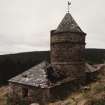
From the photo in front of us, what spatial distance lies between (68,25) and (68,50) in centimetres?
226

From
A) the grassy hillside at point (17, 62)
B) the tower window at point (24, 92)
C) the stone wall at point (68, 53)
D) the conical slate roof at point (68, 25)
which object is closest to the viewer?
the tower window at point (24, 92)

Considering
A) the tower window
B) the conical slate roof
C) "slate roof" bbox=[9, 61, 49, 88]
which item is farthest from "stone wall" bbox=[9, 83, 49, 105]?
the conical slate roof

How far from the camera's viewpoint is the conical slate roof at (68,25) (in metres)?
17.8

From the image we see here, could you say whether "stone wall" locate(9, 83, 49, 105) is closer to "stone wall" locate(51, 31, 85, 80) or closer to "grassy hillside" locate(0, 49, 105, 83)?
"stone wall" locate(51, 31, 85, 80)

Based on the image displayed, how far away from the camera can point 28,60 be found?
1138 inches

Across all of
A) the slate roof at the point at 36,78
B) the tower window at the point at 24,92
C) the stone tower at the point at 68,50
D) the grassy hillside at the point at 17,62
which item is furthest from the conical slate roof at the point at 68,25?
the grassy hillside at the point at 17,62

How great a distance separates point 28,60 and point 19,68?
2.09m

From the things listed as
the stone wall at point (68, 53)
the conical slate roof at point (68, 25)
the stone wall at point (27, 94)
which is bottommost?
the stone wall at point (27, 94)

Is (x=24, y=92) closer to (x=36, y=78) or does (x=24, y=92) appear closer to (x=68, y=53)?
(x=36, y=78)

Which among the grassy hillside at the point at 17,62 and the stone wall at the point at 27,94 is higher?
the grassy hillside at the point at 17,62

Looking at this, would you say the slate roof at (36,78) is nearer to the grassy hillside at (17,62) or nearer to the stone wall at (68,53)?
the stone wall at (68,53)

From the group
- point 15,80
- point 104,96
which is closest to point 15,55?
point 15,80

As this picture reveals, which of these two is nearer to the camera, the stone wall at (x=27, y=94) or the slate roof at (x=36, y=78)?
the stone wall at (x=27, y=94)

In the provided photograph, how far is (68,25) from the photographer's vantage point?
18.1 m
